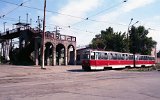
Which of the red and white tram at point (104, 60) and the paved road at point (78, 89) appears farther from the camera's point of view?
the red and white tram at point (104, 60)

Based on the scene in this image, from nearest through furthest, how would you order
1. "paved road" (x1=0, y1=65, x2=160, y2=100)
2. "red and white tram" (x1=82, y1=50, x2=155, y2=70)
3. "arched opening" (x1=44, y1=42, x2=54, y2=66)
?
"paved road" (x1=0, y1=65, x2=160, y2=100) < "red and white tram" (x1=82, y1=50, x2=155, y2=70) < "arched opening" (x1=44, y1=42, x2=54, y2=66)

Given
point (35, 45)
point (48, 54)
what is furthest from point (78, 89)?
point (48, 54)

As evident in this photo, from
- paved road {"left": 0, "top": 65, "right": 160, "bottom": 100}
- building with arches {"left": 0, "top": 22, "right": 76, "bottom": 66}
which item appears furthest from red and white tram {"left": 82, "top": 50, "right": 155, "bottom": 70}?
paved road {"left": 0, "top": 65, "right": 160, "bottom": 100}

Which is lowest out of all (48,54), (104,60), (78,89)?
(78,89)

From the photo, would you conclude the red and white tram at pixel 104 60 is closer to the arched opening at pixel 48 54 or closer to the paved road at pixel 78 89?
the arched opening at pixel 48 54

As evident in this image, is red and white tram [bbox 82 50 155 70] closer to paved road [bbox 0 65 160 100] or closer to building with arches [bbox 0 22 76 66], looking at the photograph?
building with arches [bbox 0 22 76 66]

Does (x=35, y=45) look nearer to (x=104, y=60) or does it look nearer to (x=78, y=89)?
(x=104, y=60)

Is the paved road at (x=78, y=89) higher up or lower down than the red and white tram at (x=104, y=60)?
lower down

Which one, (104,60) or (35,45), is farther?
(35,45)

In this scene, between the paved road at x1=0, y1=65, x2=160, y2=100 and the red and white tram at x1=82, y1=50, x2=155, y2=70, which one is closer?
the paved road at x1=0, y1=65, x2=160, y2=100

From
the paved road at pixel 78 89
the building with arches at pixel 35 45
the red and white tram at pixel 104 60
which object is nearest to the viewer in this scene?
the paved road at pixel 78 89

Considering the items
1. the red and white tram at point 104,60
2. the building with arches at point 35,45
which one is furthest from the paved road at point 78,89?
the building with arches at point 35,45

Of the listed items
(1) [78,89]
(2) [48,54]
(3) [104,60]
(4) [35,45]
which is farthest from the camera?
(2) [48,54]

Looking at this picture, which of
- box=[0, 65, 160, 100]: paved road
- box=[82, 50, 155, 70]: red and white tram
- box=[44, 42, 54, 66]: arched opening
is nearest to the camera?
box=[0, 65, 160, 100]: paved road
